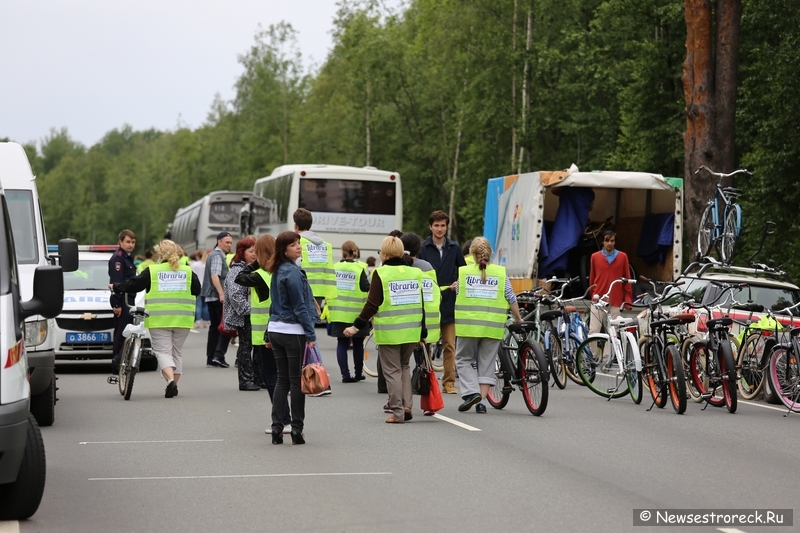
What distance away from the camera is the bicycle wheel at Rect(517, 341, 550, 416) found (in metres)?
13.3

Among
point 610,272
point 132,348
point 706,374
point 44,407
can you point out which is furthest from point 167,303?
point 610,272

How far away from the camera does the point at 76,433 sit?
40.1 feet

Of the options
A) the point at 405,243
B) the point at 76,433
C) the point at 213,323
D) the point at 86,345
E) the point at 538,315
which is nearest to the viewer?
the point at 76,433

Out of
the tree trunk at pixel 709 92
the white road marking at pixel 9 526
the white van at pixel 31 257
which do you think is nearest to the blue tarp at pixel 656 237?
the tree trunk at pixel 709 92

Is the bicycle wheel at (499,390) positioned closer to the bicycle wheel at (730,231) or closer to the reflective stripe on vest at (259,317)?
the reflective stripe on vest at (259,317)

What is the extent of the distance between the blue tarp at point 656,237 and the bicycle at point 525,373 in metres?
9.14

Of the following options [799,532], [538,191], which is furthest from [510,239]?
[799,532]

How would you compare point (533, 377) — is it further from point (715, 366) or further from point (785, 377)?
point (785, 377)

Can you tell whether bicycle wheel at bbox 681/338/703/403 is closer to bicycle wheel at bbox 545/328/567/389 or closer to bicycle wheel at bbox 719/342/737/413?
bicycle wheel at bbox 719/342/737/413

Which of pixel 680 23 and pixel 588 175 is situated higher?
pixel 680 23

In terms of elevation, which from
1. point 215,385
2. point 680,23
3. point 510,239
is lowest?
point 215,385

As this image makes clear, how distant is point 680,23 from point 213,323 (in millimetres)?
22111

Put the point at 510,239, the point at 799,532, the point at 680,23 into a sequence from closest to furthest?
the point at 799,532
the point at 510,239
the point at 680,23

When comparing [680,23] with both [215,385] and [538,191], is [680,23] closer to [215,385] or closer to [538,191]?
[538,191]
